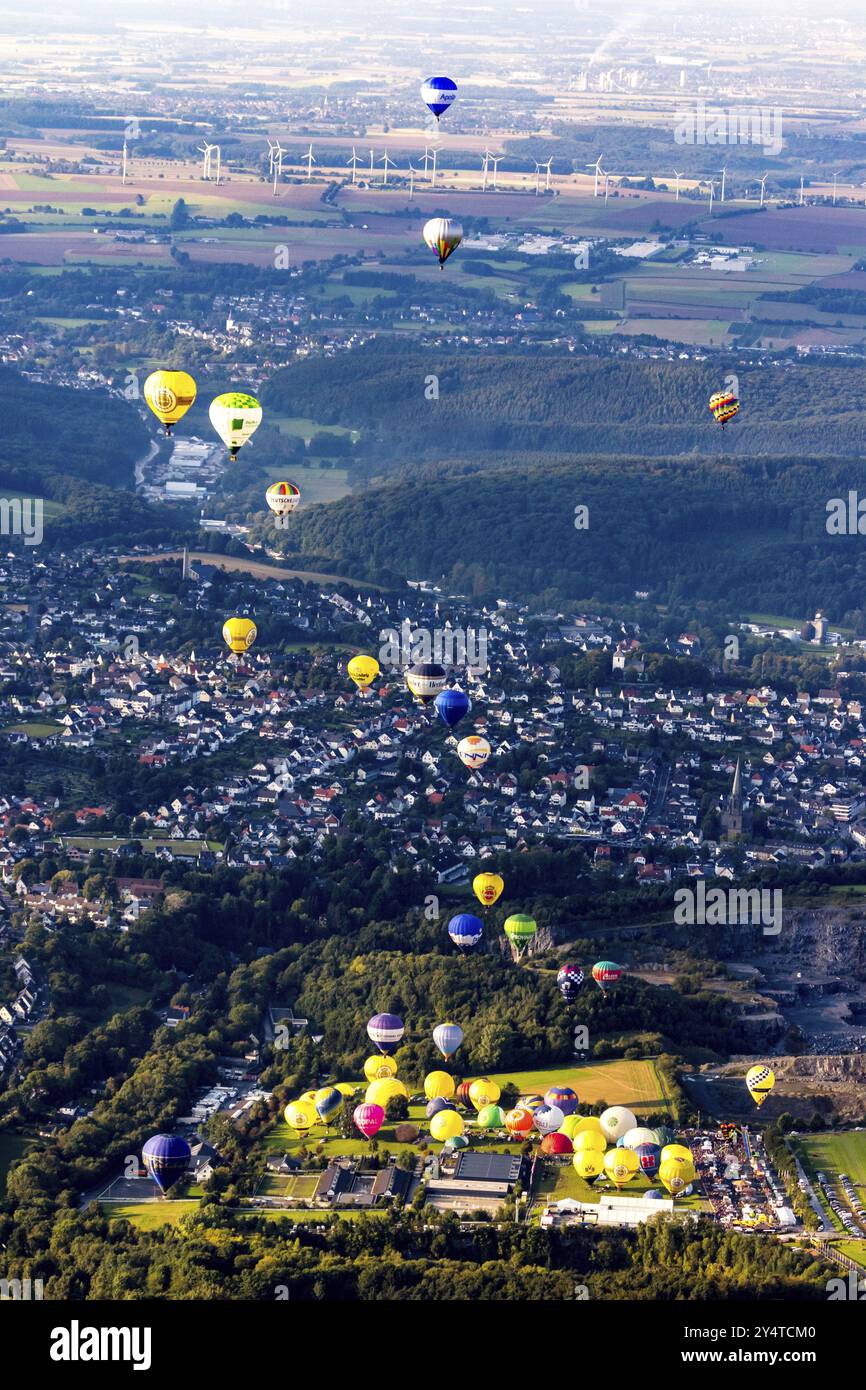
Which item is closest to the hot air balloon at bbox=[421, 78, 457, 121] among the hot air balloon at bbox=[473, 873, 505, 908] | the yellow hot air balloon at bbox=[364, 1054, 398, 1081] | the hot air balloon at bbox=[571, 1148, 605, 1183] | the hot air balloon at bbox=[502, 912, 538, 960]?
the hot air balloon at bbox=[473, 873, 505, 908]

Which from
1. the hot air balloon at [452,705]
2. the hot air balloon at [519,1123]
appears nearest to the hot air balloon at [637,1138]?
the hot air balloon at [519,1123]

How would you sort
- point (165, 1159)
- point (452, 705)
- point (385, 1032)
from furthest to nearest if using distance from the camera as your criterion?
A: point (452, 705) → point (385, 1032) → point (165, 1159)

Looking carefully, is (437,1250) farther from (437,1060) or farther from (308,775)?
(308,775)

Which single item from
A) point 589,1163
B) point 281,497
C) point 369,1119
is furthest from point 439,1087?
point 281,497

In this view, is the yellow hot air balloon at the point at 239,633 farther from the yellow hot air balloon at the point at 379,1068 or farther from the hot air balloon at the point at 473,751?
the yellow hot air balloon at the point at 379,1068

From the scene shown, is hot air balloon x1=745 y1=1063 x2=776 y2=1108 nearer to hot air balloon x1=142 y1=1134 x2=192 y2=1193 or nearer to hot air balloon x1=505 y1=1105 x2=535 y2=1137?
hot air balloon x1=505 y1=1105 x2=535 y2=1137

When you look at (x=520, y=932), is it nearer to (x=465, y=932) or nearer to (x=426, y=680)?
(x=465, y=932)

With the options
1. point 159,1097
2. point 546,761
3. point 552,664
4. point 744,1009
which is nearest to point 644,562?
point 552,664
